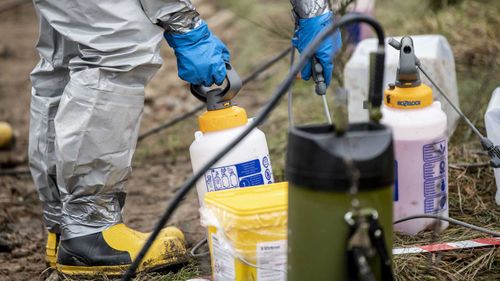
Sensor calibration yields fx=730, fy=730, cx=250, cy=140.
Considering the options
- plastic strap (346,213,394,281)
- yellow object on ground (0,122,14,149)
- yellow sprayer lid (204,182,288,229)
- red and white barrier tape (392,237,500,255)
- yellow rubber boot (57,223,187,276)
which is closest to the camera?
plastic strap (346,213,394,281)

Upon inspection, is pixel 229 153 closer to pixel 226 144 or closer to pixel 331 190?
pixel 226 144

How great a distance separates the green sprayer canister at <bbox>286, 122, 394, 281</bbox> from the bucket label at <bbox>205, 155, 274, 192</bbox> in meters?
0.69

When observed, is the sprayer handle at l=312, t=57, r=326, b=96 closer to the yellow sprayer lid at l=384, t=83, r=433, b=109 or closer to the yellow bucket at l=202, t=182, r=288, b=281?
the yellow sprayer lid at l=384, t=83, r=433, b=109

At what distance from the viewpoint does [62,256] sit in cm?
276

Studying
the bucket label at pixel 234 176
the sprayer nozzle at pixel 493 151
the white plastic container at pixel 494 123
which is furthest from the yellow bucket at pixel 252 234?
the white plastic container at pixel 494 123

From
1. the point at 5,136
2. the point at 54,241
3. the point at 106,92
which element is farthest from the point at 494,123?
the point at 5,136

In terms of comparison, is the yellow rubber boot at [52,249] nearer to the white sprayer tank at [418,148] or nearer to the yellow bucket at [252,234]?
the yellow bucket at [252,234]

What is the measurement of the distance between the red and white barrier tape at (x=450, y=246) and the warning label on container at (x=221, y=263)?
23.5 inches

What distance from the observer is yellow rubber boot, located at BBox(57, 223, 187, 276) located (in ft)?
8.91

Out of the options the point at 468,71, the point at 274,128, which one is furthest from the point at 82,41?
the point at 468,71

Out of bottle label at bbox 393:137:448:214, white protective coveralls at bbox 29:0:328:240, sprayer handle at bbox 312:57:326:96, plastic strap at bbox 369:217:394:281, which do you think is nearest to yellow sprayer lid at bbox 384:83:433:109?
bottle label at bbox 393:137:448:214

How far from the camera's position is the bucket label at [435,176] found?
2.58 m

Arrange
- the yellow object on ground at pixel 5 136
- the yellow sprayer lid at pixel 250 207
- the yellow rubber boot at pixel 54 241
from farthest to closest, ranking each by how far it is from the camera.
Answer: the yellow object on ground at pixel 5 136 < the yellow rubber boot at pixel 54 241 < the yellow sprayer lid at pixel 250 207

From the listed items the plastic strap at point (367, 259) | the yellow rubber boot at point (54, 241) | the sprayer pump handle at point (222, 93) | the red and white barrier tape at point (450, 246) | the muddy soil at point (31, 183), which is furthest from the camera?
the muddy soil at point (31, 183)
